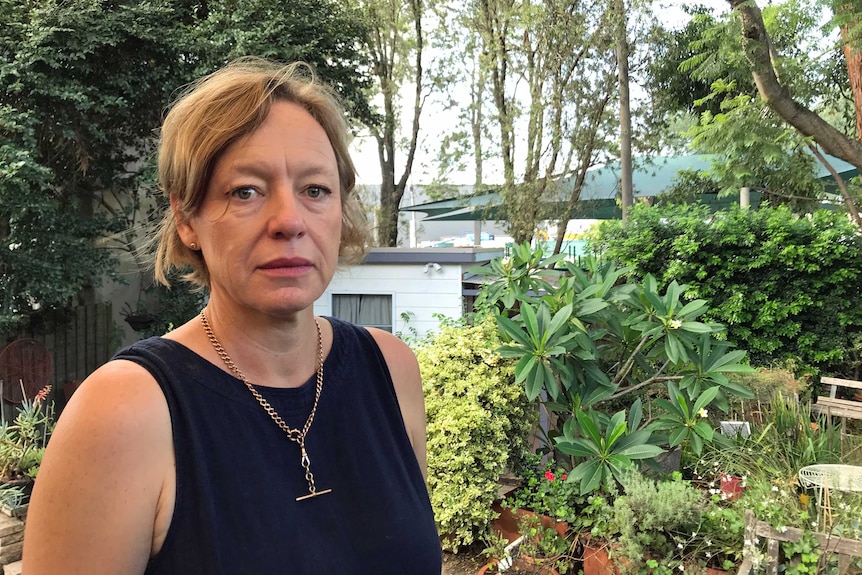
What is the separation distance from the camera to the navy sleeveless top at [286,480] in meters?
0.82

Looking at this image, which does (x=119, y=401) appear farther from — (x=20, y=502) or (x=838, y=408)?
(x=838, y=408)

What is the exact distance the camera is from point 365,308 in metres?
8.92

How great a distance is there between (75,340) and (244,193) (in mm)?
8009

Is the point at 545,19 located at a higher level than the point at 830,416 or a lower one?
higher

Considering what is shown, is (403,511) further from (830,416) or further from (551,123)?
(551,123)

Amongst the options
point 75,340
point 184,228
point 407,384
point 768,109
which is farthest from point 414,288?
point 184,228

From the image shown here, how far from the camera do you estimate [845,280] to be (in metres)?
5.60

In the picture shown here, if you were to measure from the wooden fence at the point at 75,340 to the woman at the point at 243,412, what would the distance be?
7409 millimetres

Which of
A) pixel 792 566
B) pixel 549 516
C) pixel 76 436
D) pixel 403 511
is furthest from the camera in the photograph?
pixel 549 516

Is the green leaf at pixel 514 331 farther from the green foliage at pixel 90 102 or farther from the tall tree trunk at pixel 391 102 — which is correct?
the tall tree trunk at pixel 391 102

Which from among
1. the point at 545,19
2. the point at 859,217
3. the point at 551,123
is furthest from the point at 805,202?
the point at 545,19

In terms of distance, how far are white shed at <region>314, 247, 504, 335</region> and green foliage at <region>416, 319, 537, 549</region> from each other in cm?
499

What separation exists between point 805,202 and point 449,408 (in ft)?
26.4

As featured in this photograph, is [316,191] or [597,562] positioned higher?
[316,191]
